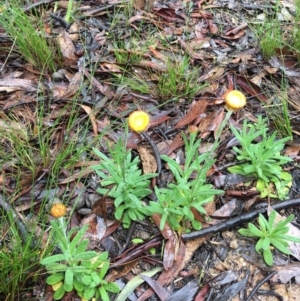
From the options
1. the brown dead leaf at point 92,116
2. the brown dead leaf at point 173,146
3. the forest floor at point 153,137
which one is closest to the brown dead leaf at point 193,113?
the forest floor at point 153,137

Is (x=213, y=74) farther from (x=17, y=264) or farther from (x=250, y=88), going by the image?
(x=17, y=264)

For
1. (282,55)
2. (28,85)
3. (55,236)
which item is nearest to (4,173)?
(55,236)


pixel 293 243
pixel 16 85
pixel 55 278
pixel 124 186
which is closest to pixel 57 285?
pixel 55 278

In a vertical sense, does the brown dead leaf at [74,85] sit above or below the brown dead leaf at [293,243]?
above

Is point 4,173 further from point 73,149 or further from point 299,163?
point 299,163

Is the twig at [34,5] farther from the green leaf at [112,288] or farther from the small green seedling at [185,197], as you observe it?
the green leaf at [112,288]

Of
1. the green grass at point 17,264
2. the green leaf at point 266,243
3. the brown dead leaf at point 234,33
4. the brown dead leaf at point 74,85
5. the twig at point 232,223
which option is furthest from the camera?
the brown dead leaf at point 234,33
